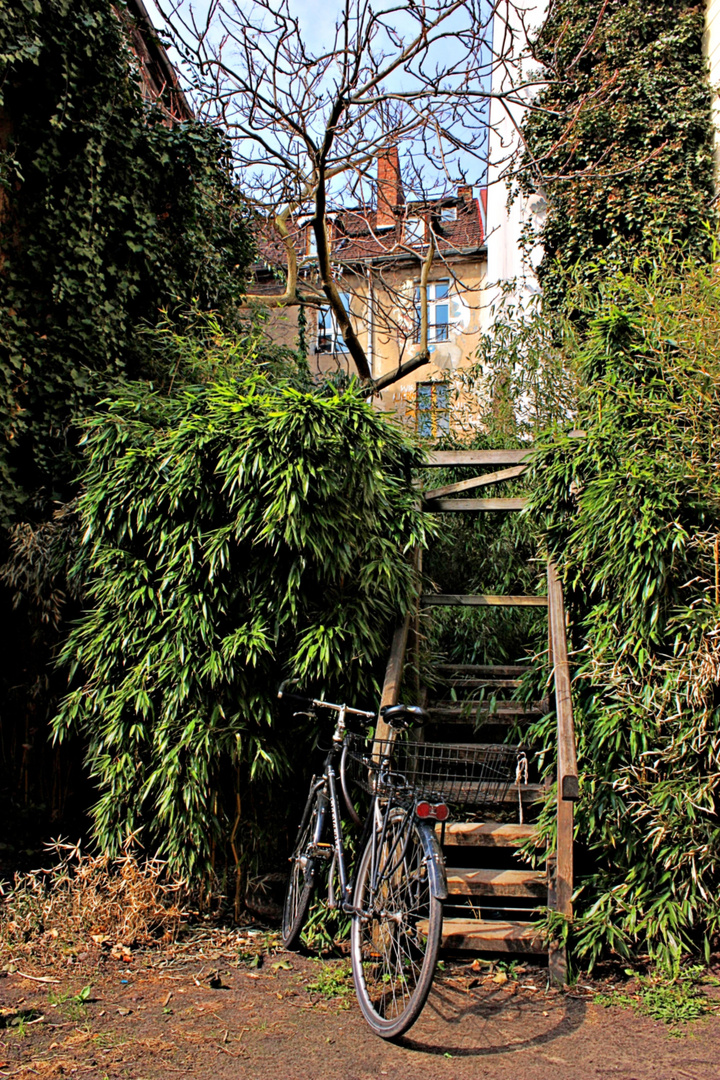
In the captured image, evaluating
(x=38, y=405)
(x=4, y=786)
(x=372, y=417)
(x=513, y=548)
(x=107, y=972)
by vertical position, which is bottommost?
(x=107, y=972)

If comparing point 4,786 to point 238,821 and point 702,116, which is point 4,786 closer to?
point 238,821

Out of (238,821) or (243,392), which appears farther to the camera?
(243,392)

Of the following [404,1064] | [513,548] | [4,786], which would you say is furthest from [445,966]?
[513,548]

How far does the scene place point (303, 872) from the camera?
3869mm

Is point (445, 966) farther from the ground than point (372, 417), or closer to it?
closer to it

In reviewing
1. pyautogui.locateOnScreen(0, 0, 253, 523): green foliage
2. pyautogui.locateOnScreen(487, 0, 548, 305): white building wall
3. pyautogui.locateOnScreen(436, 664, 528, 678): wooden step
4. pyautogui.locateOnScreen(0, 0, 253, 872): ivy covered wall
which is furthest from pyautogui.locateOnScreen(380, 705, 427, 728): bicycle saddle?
pyautogui.locateOnScreen(487, 0, 548, 305): white building wall

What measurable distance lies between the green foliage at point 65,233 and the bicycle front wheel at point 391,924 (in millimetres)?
3347

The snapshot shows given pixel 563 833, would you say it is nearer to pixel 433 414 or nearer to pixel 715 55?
pixel 433 414

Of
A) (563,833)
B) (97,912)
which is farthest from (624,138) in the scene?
(97,912)

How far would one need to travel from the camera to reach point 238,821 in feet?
13.9

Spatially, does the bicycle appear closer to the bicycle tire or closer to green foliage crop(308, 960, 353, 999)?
the bicycle tire

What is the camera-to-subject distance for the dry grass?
155 inches

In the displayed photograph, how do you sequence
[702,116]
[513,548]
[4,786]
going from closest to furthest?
[4,786], [513,548], [702,116]

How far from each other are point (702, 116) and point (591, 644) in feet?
26.4
